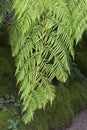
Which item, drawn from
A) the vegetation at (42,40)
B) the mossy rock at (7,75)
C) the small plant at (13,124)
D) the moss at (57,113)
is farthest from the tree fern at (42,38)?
the mossy rock at (7,75)

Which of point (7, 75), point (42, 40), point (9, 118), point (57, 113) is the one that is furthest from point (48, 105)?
point (42, 40)

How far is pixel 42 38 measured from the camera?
2436 millimetres

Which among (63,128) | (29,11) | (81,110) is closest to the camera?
(29,11)

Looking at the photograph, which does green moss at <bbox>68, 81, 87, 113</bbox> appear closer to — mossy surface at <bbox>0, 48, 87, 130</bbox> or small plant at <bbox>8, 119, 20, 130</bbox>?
mossy surface at <bbox>0, 48, 87, 130</bbox>

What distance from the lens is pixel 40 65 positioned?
253cm

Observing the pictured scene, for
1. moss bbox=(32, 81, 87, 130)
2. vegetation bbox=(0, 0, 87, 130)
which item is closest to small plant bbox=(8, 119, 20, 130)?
moss bbox=(32, 81, 87, 130)

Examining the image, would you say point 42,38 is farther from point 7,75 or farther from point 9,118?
point 7,75

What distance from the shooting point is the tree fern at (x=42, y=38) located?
7.53 feet

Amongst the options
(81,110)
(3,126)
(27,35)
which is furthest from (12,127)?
(27,35)

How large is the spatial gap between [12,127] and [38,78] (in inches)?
48.5

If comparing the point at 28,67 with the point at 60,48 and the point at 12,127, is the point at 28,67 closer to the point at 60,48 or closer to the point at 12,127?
the point at 60,48

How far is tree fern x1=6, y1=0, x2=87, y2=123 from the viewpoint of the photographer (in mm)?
2295

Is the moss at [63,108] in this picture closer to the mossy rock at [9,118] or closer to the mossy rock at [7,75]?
the mossy rock at [9,118]

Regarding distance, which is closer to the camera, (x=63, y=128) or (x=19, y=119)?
(x=19, y=119)
